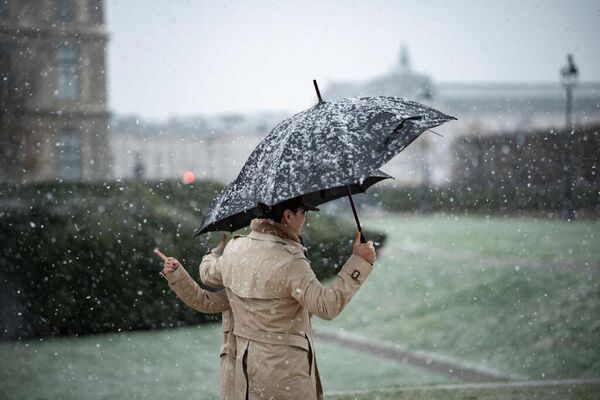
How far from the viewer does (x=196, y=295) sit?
3818mm

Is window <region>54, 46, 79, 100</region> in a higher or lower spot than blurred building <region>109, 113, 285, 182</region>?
higher

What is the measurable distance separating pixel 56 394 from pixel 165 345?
2713 millimetres

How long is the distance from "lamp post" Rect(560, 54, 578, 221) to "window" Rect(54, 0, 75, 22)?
7.95 meters

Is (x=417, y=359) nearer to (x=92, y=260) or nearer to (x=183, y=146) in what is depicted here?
(x=92, y=260)

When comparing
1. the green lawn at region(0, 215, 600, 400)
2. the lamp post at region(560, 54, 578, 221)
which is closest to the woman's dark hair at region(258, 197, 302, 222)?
the green lawn at region(0, 215, 600, 400)

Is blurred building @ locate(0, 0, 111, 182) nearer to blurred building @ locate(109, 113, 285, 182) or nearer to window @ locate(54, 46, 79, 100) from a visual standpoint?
window @ locate(54, 46, 79, 100)

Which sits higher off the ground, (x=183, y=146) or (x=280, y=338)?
(x=280, y=338)

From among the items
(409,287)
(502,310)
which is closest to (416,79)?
(409,287)

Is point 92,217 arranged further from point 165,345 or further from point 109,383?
point 109,383

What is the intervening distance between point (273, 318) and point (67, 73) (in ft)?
37.7

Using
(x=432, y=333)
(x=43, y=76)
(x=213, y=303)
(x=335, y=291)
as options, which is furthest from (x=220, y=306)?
(x=43, y=76)

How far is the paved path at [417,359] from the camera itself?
8.64 meters

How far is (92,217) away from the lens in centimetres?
1082

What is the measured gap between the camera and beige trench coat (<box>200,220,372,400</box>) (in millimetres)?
3430
